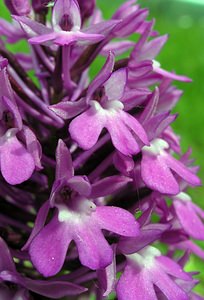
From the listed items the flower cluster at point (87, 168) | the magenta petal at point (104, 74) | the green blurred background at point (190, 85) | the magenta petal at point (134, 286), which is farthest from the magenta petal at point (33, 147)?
the green blurred background at point (190, 85)

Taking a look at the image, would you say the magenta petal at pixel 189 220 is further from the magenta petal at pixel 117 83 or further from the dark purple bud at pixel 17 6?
the dark purple bud at pixel 17 6

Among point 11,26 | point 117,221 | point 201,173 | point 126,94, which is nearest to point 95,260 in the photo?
point 117,221

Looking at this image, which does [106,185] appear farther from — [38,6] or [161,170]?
[38,6]

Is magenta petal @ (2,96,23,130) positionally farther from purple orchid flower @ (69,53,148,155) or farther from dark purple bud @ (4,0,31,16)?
dark purple bud @ (4,0,31,16)

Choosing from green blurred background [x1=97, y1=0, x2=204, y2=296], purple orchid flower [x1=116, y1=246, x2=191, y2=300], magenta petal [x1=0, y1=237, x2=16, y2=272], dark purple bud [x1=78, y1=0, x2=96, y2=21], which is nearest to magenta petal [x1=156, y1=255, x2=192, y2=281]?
purple orchid flower [x1=116, y1=246, x2=191, y2=300]

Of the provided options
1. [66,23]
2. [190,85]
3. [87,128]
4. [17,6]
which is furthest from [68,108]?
[190,85]
